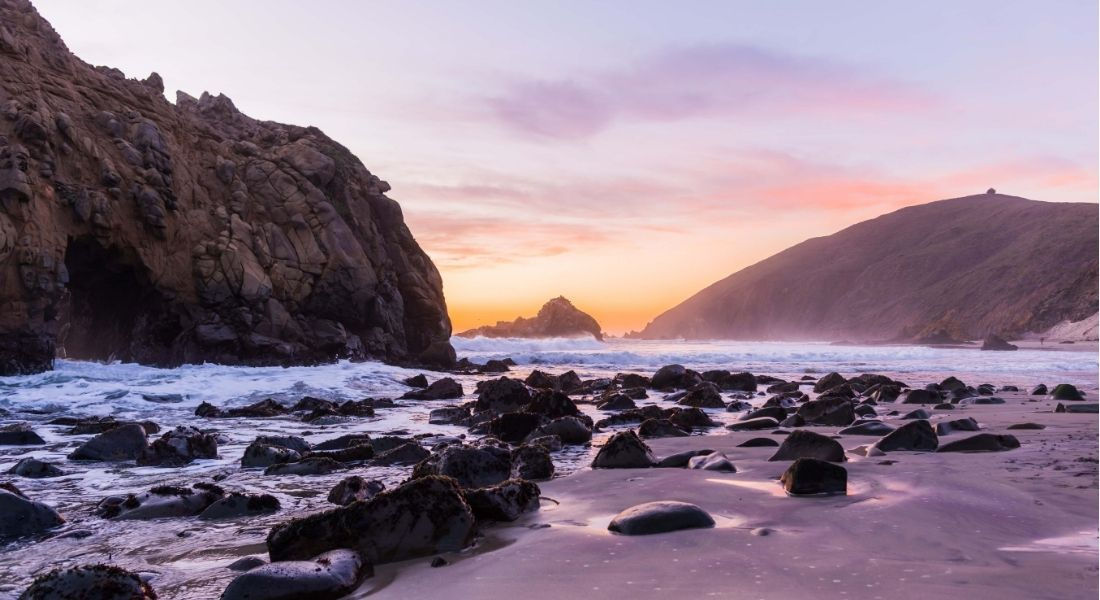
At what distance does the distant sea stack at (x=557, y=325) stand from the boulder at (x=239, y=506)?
248 feet

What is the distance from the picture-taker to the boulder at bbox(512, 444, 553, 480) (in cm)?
685

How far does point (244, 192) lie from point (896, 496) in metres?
28.5

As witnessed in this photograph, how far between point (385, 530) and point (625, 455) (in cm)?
373

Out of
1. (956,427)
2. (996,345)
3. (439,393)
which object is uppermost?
(996,345)

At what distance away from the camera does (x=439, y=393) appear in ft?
60.6

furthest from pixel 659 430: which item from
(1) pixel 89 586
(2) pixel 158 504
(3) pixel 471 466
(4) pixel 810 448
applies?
(1) pixel 89 586

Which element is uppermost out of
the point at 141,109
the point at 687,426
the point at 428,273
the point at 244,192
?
the point at 141,109

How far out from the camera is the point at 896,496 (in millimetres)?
5125

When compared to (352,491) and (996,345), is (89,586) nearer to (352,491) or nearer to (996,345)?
(352,491)

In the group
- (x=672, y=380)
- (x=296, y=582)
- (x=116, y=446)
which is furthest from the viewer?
(x=672, y=380)

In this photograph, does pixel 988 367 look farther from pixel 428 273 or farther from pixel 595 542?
pixel 595 542

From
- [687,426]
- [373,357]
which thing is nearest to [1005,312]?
[373,357]

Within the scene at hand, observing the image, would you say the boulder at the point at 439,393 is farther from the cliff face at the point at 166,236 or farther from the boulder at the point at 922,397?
the boulder at the point at 922,397

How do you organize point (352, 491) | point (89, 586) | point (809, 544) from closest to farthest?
point (89, 586), point (809, 544), point (352, 491)
